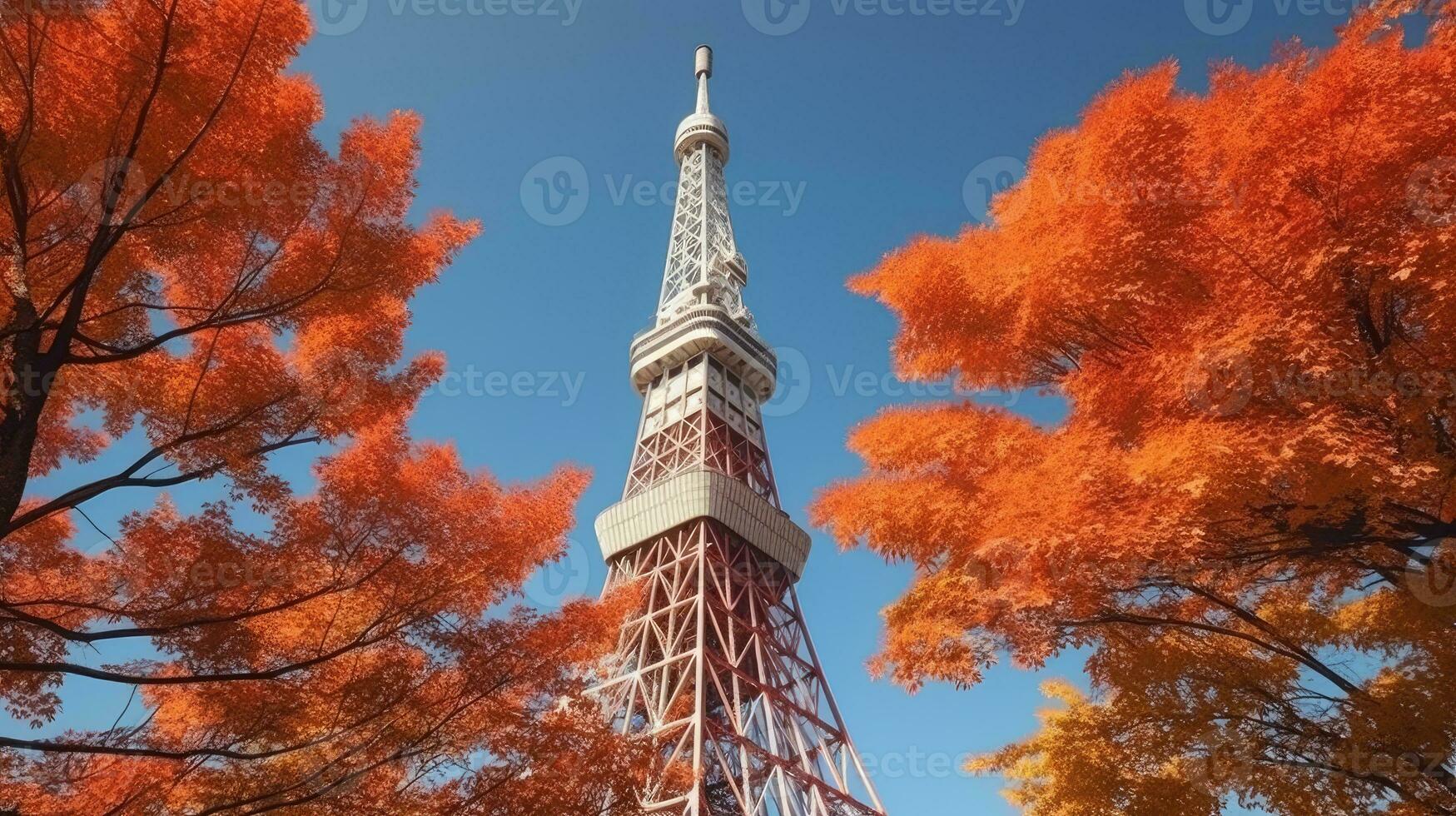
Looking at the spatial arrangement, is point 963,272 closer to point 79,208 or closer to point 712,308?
point 79,208

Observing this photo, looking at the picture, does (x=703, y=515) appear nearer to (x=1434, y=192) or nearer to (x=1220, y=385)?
(x=1220, y=385)

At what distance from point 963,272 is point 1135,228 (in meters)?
1.28

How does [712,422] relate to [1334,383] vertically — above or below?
above

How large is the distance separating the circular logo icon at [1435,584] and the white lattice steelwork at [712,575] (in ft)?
31.3

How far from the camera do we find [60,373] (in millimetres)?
5777

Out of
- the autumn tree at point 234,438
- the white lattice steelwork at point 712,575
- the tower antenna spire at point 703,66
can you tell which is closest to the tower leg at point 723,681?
the white lattice steelwork at point 712,575

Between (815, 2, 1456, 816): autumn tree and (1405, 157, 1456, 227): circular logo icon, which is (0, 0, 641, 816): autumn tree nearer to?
(815, 2, 1456, 816): autumn tree

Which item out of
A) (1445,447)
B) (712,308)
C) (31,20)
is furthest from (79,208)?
(712,308)

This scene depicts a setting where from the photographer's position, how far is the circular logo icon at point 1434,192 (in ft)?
13.9

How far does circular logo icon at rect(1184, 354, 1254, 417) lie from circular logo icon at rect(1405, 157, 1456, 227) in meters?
1.12

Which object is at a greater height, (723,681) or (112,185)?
(723,681)

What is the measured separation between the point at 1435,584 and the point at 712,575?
827 inches

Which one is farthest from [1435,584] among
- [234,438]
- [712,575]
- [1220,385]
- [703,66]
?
[703,66]

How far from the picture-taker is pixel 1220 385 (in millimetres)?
4723
